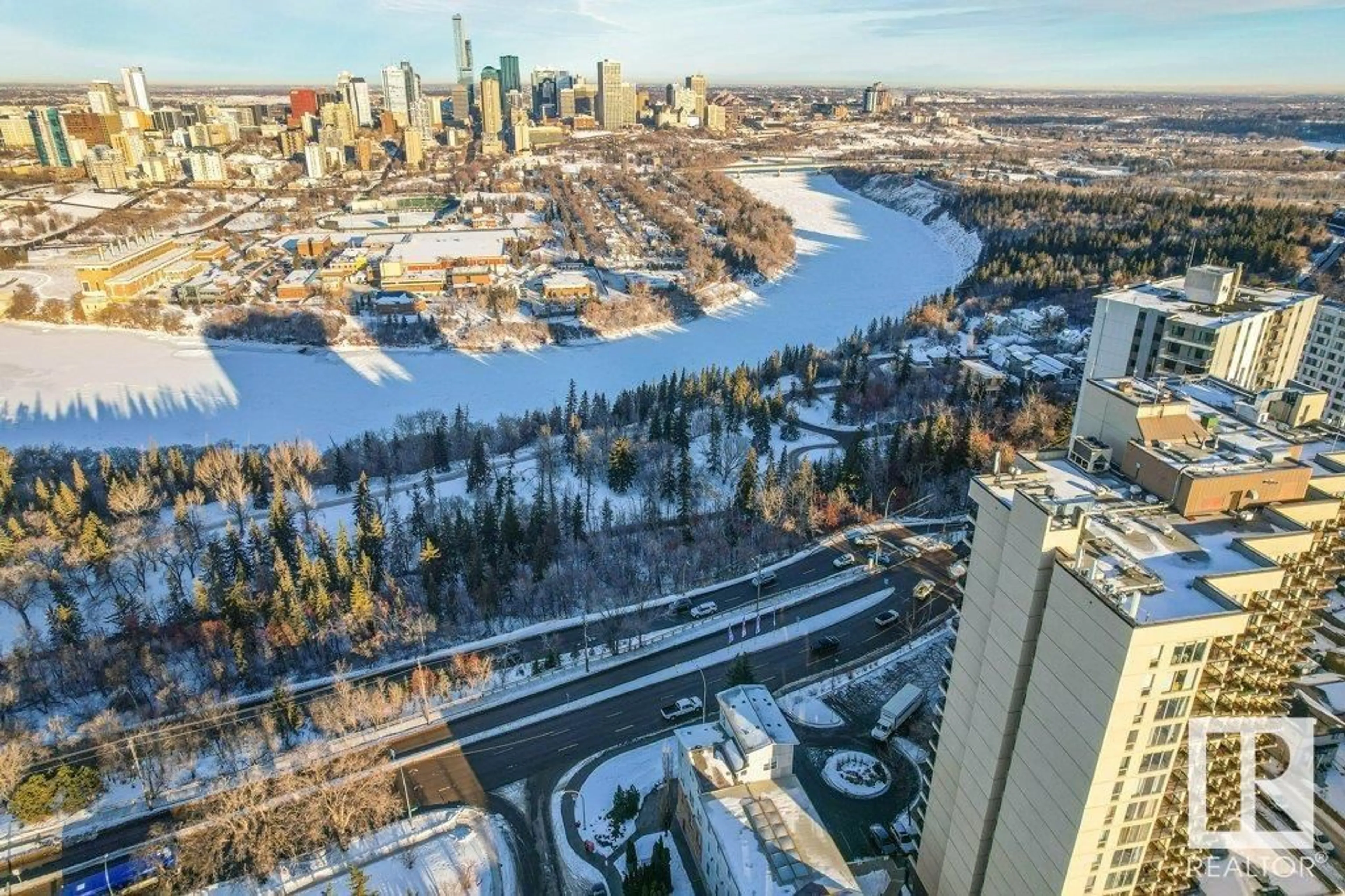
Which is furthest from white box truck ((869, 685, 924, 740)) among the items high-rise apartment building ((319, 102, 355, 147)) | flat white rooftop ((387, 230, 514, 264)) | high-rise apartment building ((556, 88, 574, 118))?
high-rise apartment building ((556, 88, 574, 118))

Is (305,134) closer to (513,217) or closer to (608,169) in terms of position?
(608,169)

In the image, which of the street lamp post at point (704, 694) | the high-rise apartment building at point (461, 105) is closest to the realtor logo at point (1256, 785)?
the street lamp post at point (704, 694)

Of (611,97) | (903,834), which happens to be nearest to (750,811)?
(903,834)

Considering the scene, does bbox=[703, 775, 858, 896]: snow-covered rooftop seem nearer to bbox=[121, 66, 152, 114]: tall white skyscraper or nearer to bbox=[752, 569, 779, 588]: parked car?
bbox=[752, 569, 779, 588]: parked car

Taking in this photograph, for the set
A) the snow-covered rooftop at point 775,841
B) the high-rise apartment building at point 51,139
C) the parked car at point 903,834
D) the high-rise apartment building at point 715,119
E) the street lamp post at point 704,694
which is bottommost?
the street lamp post at point 704,694

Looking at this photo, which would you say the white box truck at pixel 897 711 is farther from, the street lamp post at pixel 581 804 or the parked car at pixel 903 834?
the street lamp post at pixel 581 804

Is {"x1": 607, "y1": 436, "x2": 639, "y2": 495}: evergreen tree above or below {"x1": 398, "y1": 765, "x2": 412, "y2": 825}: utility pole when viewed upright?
above
